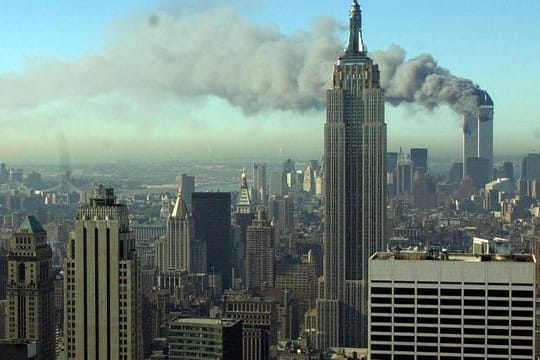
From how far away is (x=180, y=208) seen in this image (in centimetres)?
1555

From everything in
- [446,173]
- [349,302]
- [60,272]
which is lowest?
[349,302]

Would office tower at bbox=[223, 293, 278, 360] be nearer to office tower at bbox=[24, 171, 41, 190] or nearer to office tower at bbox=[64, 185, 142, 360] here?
office tower at bbox=[64, 185, 142, 360]

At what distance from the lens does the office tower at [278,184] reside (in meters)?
14.3

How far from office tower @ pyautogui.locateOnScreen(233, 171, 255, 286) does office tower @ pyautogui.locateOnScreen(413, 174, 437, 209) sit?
268 cm

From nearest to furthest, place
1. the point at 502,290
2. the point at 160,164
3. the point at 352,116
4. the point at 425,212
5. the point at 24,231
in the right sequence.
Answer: the point at 502,290
the point at 160,164
the point at 24,231
the point at 425,212
the point at 352,116

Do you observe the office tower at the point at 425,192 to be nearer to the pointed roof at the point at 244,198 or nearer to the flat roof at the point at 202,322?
the pointed roof at the point at 244,198

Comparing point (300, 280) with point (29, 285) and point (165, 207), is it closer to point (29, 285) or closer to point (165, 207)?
point (165, 207)

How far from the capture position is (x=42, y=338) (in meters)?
11.3

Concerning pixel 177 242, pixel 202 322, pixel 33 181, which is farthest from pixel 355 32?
pixel 33 181

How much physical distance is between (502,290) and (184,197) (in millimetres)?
7700

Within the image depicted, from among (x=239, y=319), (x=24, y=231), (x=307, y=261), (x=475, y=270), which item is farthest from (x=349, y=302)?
(x=475, y=270)

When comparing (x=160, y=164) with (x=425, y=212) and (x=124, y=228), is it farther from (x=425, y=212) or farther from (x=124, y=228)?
(x=425, y=212)

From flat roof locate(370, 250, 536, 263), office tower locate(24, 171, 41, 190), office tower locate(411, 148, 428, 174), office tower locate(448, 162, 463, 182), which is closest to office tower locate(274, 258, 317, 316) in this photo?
office tower locate(411, 148, 428, 174)

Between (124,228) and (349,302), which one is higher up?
(124,228)
